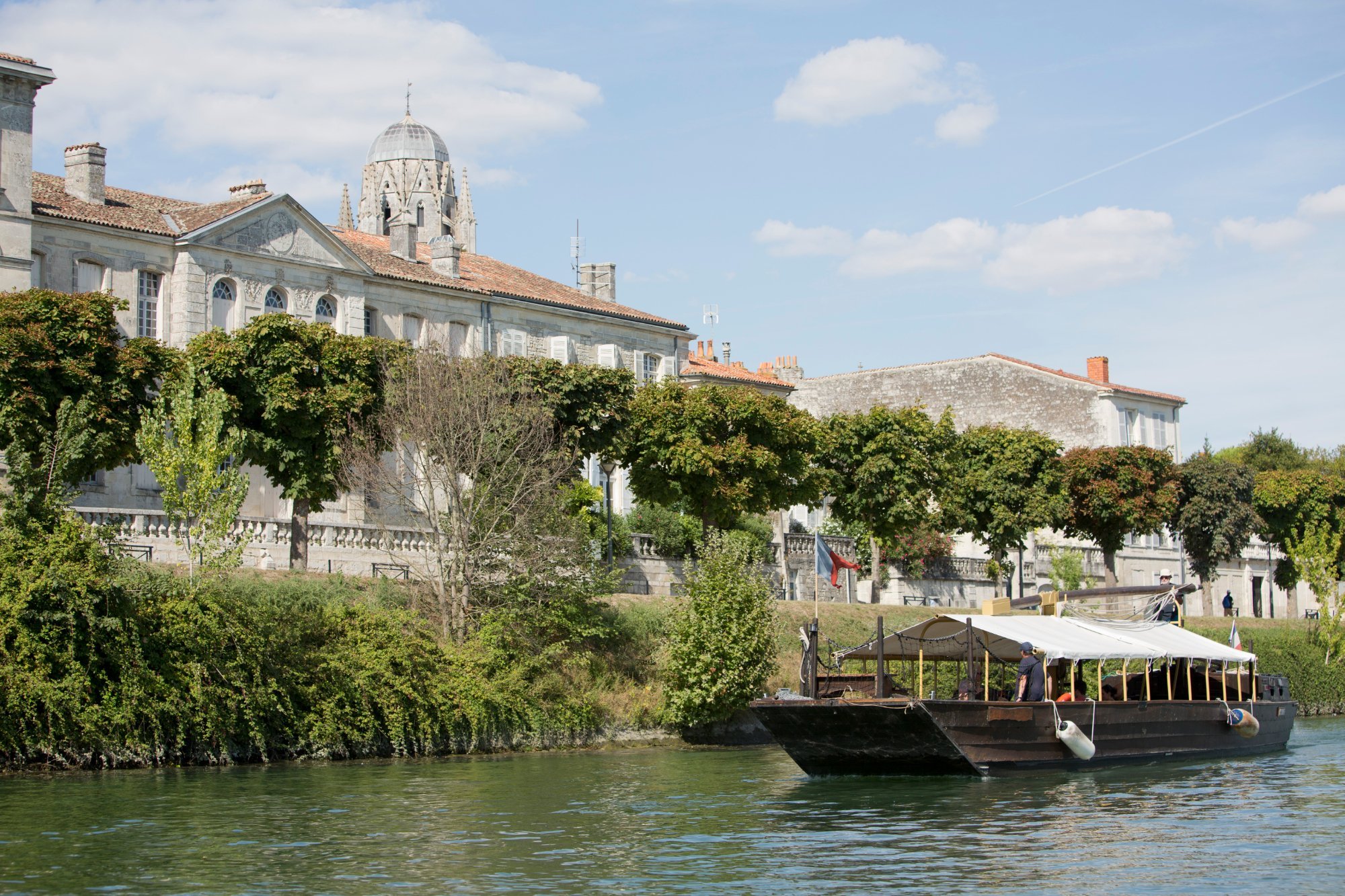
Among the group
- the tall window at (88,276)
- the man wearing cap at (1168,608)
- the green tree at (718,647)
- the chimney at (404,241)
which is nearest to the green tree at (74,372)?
the tall window at (88,276)

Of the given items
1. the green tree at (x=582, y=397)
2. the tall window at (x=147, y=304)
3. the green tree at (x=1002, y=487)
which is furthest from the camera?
the green tree at (x=1002, y=487)

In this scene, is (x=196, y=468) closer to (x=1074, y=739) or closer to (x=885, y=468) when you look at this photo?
(x=1074, y=739)

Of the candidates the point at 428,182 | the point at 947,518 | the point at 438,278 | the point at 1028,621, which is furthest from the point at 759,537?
the point at 428,182

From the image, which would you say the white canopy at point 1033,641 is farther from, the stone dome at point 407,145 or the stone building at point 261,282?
the stone dome at point 407,145

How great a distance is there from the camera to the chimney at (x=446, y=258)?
5397 centimetres

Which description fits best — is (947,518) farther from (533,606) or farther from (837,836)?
(837,836)

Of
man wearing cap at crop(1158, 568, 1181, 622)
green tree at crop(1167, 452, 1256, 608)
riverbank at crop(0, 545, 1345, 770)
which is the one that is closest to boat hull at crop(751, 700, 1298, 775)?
man wearing cap at crop(1158, 568, 1181, 622)

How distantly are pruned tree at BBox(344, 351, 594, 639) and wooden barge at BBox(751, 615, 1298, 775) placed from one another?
8.28 meters

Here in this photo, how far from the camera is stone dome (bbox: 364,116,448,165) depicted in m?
84.7

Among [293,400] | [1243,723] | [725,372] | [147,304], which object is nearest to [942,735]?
[1243,723]

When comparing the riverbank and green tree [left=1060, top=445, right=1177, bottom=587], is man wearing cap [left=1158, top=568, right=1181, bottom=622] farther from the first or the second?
green tree [left=1060, top=445, right=1177, bottom=587]

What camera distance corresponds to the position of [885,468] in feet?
157

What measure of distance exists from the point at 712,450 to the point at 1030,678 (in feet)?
57.4

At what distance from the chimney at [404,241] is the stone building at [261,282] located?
6cm
